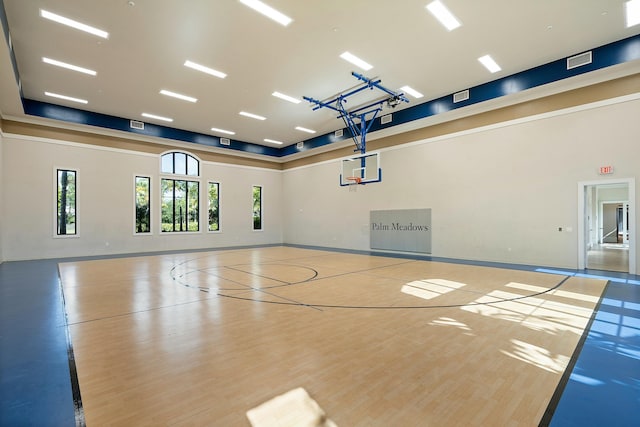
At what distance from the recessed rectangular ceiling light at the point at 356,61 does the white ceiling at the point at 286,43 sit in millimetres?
152

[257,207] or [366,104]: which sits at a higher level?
[366,104]

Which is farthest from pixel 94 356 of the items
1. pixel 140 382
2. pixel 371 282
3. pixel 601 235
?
pixel 601 235

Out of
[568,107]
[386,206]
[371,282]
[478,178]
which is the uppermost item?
[568,107]

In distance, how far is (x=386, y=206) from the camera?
503 inches

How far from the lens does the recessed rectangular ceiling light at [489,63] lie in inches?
302

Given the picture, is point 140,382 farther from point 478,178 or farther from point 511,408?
point 478,178

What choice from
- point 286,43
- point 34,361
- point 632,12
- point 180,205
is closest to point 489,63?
point 632,12

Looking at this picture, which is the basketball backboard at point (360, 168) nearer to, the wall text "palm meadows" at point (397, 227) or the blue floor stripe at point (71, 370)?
the wall text "palm meadows" at point (397, 227)

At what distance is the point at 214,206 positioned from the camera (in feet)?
50.6

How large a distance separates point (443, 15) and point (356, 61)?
7.41 feet

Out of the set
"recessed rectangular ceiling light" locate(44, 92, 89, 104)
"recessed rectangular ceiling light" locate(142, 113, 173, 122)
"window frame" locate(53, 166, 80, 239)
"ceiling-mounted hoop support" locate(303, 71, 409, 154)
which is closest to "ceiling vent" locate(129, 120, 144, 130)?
"recessed rectangular ceiling light" locate(142, 113, 173, 122)

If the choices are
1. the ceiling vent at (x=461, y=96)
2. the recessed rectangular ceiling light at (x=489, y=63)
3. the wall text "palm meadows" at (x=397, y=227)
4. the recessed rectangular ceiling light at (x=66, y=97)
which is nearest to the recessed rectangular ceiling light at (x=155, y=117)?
the recessed rectangular ceiling light at (x=66, y=97)

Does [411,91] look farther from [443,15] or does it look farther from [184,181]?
[184,181]

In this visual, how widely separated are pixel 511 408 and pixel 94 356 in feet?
12.5
